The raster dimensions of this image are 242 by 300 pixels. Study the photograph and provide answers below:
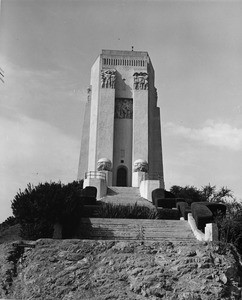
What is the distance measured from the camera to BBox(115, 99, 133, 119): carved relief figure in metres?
31.9

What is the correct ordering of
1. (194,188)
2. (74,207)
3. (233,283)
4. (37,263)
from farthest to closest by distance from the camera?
1. (194,188)
2. (74,207)
3. (37,263)
4. (233,283)

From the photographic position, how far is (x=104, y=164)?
29.6 meters

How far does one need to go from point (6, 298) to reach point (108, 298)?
231 cm

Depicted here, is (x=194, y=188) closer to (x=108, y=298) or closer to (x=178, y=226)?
(x=178, y=226)

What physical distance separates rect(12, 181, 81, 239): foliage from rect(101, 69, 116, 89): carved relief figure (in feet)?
52.3

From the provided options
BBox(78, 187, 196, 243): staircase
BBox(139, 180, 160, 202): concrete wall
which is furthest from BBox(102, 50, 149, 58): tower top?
BBox(78, 187, 196, 243): staircase

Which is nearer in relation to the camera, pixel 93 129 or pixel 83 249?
pixel 83 249

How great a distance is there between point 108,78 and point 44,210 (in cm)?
1792

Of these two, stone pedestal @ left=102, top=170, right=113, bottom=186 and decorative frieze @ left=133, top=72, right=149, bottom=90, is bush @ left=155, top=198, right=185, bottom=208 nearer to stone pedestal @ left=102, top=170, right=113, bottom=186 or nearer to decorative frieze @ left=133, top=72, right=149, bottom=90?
stone pedestal @ left=102, top=170, right=113, bottom=186

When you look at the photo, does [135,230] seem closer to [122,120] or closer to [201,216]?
[201,216]

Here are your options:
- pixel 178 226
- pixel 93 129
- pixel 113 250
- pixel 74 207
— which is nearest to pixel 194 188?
pixel 93 129

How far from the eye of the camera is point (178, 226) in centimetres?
1742

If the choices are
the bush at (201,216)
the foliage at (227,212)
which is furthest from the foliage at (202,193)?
the bush at (201,216)

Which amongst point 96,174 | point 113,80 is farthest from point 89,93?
point 96,174
